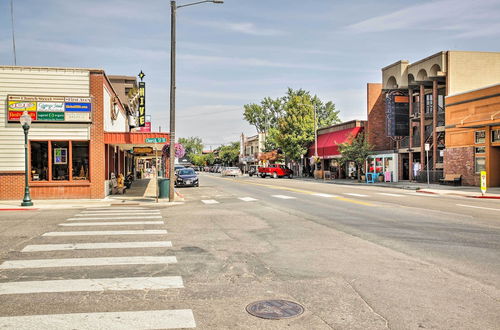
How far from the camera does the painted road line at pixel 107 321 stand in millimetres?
4375

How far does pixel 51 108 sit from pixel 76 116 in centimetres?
115

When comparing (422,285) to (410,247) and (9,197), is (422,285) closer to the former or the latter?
(410,247)

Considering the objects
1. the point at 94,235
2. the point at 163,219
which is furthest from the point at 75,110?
the point at 94,235

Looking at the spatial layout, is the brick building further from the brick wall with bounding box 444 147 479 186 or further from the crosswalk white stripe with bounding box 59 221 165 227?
the brick wall with bounding box 444 147 479 186

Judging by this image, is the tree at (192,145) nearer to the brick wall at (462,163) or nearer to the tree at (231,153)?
the tree at (231,153)

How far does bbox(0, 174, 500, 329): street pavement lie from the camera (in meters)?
4.63

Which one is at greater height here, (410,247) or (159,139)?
(159,139)

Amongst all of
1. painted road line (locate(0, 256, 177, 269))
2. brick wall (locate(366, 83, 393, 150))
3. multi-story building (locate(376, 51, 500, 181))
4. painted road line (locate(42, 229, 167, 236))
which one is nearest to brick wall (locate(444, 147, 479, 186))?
multi-story building (locate(376, 51, 500, 181))

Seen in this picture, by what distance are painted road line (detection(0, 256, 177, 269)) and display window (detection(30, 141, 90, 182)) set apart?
14624 mm

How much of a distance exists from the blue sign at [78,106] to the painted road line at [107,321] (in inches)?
686

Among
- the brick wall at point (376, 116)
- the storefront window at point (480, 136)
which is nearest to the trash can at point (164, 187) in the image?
the storefront window at point (480, 136)

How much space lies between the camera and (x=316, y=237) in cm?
959

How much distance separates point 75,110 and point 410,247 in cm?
1717

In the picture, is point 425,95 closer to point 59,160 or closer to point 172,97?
point 172,97
